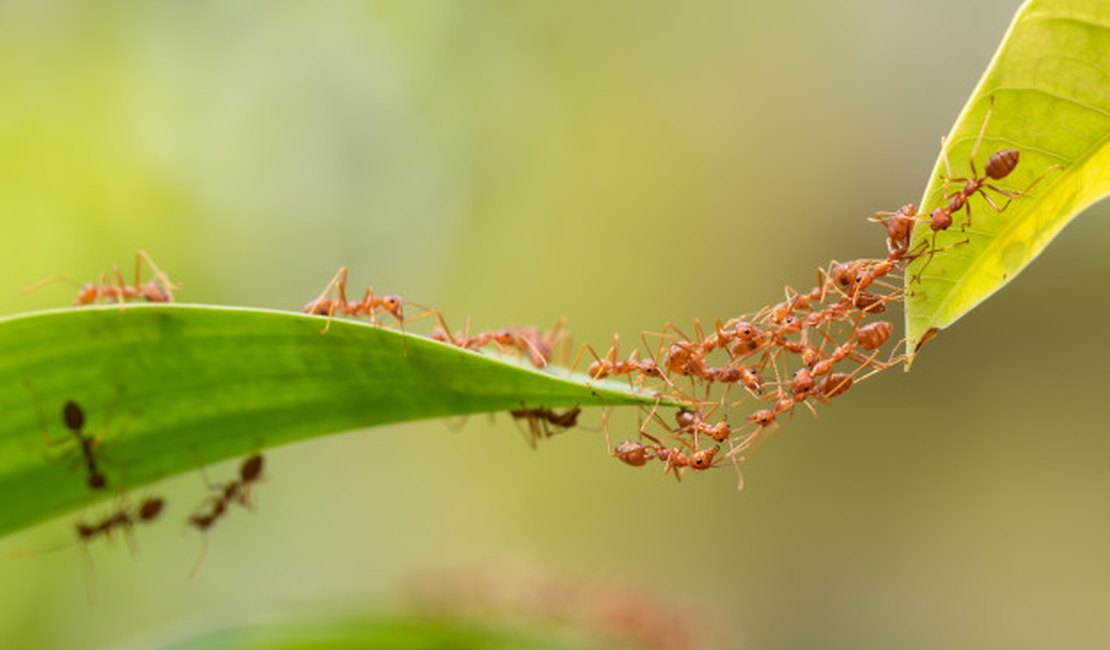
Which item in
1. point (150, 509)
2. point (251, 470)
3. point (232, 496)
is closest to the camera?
point (251, 470)

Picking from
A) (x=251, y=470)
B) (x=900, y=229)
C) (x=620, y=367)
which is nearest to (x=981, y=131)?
(x=900, y=229)

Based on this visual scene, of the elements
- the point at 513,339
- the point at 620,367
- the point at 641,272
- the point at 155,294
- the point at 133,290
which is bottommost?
the point at 620,367

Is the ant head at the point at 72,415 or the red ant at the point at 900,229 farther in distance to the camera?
the red ant at the point at 900,229

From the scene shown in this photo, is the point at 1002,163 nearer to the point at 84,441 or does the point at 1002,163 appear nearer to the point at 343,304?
the point at 84,441

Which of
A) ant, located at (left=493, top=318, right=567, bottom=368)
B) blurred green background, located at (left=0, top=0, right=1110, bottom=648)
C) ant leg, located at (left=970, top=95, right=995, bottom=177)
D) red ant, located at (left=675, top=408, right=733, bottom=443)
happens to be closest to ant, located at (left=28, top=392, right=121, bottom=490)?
ant, located at (left=493, top=318, right=567, bottom=368)

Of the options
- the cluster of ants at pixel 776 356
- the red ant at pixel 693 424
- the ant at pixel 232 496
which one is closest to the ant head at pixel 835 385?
the cluster of ants at pixel 776 356

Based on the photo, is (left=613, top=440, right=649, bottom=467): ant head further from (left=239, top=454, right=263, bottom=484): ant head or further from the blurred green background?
the blurred green background

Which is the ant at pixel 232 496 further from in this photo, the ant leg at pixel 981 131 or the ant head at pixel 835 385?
the ant leg at pixel 981 131

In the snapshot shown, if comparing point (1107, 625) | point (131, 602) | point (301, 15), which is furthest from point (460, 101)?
point (1107, 625)
